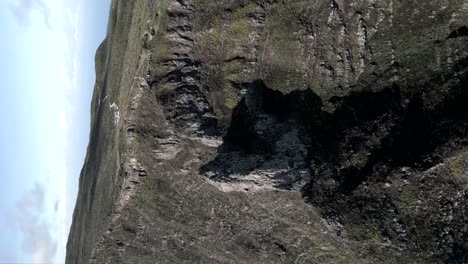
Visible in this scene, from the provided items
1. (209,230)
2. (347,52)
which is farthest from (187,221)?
(347,52)

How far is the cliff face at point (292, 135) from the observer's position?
25625mm

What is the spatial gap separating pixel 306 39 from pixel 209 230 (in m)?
15.2

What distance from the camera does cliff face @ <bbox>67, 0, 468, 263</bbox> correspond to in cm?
2562

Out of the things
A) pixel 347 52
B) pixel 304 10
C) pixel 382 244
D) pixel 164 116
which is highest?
pixel 304 10

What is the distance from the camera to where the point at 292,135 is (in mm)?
30969

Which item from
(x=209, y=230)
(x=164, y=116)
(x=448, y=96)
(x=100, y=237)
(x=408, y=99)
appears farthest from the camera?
(x=100, y=237)

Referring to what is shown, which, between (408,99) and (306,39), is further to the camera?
(306,39)

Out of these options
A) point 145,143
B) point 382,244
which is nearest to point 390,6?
point 382,244

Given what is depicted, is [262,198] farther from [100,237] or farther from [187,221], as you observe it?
[100,237]

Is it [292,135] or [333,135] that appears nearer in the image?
[333,135]

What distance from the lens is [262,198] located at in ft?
102

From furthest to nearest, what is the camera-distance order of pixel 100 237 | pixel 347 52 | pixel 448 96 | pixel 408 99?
1. pixel 100 237
2. pixel 347 52
3. pixel 408 99
4. pixel 448 96

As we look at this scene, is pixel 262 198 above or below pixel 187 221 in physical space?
above

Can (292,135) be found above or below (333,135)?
below
